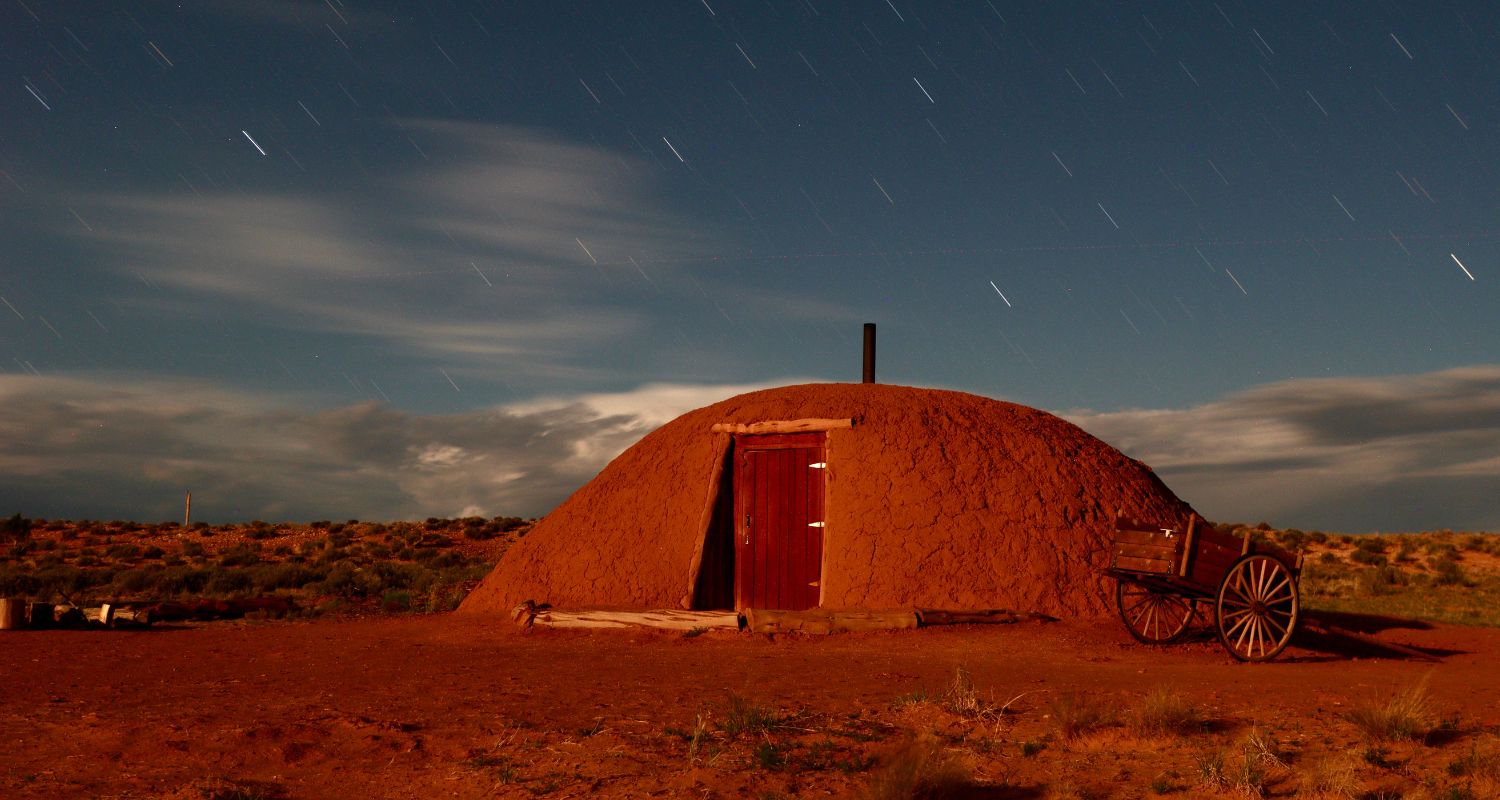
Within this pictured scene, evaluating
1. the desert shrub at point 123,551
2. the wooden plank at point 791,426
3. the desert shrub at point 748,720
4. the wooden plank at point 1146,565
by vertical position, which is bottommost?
the desert shrub at point 748,720

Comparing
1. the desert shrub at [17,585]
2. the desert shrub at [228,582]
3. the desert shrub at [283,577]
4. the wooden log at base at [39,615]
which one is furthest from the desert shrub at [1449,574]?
the desert shrub at [17,585]

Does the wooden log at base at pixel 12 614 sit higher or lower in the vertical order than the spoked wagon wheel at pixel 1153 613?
lower

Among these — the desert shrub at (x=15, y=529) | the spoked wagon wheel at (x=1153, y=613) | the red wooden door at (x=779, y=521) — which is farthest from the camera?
the desert shrub at (x=15, y=529)

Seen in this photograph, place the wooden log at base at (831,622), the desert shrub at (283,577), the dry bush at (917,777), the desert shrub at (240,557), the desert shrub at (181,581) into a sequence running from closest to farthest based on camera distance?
the dry bush at (917,777) < the wooden log at base at (831,622) < the desert shrub at (181,581) < the desert shrub at (283,577) < the desert shrub at (240,557)

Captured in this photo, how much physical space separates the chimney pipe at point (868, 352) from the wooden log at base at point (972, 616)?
5.09 m

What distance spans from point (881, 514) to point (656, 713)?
20.5ft

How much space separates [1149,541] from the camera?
11.5 meters

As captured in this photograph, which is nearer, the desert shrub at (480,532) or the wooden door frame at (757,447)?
the wooden door frame at (757,447)

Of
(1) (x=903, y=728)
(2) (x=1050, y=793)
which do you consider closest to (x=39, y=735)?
(1) (x=903, y=728)

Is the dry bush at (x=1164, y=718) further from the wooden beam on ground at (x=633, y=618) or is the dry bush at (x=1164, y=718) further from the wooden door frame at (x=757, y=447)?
the wooden door frame at (x=757, y=447)

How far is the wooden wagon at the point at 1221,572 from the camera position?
11211 mm

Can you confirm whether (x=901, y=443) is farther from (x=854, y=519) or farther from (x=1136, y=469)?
(x=1136, y=469)

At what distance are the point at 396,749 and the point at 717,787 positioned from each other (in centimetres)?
226

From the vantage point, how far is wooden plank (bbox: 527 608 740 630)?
12.9 m
